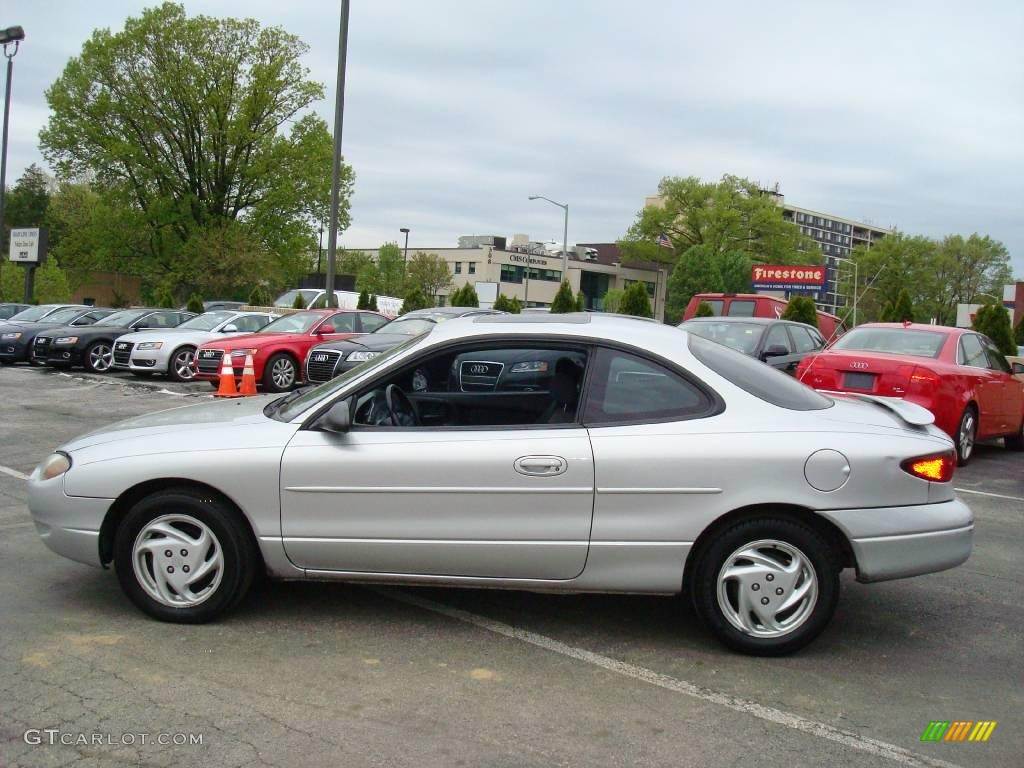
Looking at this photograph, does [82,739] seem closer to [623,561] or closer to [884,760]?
[623,561]

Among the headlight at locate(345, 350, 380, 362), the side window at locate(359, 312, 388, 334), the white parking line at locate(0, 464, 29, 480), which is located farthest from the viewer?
the side window at locate(359, 312, 388, 334)

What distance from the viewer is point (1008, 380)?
37.4 ft

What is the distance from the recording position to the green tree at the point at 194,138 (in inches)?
1719

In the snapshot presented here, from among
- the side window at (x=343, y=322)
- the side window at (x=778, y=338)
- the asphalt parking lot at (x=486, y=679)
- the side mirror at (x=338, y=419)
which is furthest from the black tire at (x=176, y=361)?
the side mirror at (x=338, y=419)

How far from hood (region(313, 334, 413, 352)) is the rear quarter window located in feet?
35.2

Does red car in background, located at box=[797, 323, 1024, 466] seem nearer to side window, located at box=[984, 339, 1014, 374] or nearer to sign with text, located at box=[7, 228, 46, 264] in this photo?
side window, located at box=[984, 339, 1014, 374]

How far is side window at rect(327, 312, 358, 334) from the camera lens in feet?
59.4

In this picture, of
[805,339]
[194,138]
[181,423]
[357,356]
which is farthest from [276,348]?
[194,138]

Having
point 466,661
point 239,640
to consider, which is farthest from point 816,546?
point 239,640

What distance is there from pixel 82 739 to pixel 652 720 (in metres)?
2.10

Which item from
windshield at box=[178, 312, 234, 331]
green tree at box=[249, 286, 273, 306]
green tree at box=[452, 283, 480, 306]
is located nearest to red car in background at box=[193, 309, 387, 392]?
windshield at box=[178, 312, 234, 331]

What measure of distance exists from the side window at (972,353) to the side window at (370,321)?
1095 cm

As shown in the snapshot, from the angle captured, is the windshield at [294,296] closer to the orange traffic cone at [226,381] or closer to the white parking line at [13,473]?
the orange traffic cone at [226,381]

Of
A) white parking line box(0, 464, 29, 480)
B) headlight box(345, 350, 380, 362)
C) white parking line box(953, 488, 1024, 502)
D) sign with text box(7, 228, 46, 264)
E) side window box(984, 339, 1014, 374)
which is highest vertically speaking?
sign with text box(7, 228, 46, 264)
